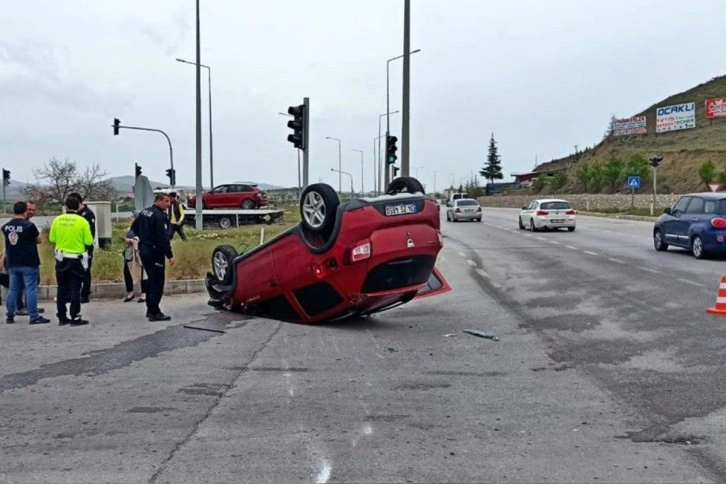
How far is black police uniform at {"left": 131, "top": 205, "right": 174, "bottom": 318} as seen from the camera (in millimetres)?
10641

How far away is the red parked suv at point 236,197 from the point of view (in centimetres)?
3997

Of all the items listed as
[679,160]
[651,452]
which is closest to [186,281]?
[651,452]

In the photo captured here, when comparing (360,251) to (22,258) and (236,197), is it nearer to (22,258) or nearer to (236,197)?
(22,258)

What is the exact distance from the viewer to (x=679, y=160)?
76438 millimetres

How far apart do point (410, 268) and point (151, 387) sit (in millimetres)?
3892

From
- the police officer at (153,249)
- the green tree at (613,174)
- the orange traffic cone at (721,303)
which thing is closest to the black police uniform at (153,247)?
the police officer at (153,249)

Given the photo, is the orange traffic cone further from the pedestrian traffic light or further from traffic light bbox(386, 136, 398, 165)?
traffic light bbox(386, 136, 398, 165)

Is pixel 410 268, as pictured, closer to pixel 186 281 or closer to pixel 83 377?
pixel 83 377

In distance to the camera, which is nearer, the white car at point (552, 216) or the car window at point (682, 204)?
the car window at point (682, 204)

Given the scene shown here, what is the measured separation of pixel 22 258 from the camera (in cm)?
1083

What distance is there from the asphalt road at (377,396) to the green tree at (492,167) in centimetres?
13513

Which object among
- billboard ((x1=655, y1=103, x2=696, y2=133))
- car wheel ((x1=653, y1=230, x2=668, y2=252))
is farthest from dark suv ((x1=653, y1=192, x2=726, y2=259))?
billboard ((x1=655, y1=103, x2=696, y2=133))

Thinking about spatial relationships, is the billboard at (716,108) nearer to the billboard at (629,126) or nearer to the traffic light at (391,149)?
the billboard at (629,126)

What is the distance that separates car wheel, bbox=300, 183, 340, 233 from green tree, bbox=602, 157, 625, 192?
72840 mm
